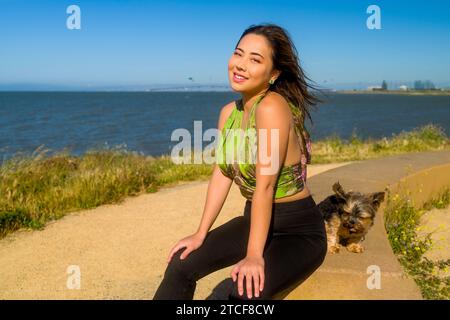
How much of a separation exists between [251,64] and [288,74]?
0.29 meters

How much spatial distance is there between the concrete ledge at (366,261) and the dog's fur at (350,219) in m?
0.10

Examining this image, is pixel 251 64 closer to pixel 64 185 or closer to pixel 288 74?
pixel 288 74

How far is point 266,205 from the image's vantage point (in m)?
2.73

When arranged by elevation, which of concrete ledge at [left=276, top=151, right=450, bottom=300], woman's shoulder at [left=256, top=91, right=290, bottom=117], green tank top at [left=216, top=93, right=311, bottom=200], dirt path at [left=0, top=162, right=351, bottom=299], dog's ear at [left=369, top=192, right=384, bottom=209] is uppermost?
woman's shoulder at [left=256, top=91, right=290, bottom=117]

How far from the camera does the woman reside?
269cm

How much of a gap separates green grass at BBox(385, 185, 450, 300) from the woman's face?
96.8 inches

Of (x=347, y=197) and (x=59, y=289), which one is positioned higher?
(x=347, y=197)

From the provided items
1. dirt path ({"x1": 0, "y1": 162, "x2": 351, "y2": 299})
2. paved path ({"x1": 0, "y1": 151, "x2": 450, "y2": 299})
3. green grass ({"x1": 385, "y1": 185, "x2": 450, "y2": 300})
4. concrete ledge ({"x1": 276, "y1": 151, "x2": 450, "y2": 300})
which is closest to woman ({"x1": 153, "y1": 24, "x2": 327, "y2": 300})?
concrete ledge ({"x1": 276, "y1": 151, "x2": 450, "y2": 300})

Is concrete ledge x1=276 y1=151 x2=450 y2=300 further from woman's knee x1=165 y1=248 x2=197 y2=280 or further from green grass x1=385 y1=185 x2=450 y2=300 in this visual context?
woman's knee x1=165 y1=248 x2=197 y2=280

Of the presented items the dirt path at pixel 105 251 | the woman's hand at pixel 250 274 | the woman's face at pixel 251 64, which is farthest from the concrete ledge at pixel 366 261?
the dirt path at pixel 105 251

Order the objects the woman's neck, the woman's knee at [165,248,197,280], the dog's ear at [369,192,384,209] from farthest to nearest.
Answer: the dog's ear at [369,192,384,209]
the woman's neck
the woman's knee at [165,248,197,280]
